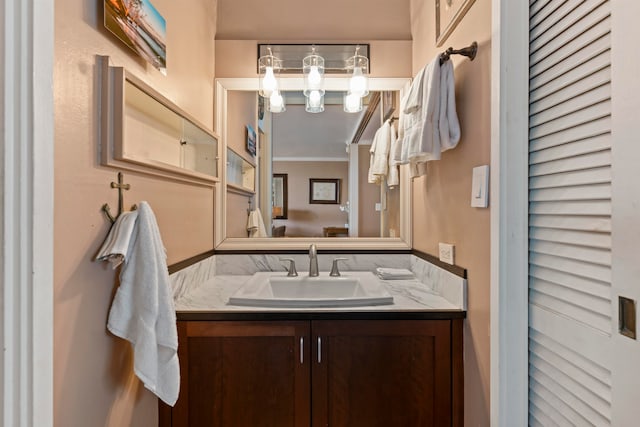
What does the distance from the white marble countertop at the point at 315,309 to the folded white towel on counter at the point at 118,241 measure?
16.7 inches

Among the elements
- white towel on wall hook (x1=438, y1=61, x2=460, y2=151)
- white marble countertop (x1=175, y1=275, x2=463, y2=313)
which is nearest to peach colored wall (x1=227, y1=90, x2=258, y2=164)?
white marble countertop (x1=175, y1=275, x2=463, y2=313)

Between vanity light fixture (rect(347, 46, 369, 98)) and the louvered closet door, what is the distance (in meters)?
0.92

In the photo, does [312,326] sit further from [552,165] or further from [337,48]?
[337,48]

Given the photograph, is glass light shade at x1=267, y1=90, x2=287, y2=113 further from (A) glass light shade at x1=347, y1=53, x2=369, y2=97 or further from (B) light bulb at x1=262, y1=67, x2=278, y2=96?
(A) glass light shade at x1=347, y1=53, x2=369, y2=97

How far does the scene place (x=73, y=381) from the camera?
0.77 metres

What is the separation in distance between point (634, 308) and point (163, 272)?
111 cm

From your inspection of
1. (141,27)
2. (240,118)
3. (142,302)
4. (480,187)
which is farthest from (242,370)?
(240,118)

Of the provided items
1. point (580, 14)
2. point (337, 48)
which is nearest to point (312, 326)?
point (580, 14)

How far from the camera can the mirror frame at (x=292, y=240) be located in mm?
1766

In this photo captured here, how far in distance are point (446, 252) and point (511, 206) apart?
0.47 m

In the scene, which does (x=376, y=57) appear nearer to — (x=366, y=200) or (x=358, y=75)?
(x=358, y=75)

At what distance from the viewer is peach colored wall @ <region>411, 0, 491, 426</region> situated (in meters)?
1.03
